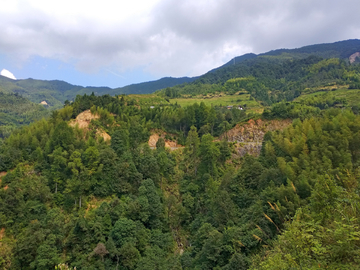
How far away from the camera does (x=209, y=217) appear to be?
2758 cm

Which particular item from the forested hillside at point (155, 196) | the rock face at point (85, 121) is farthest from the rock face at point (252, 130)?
the rock face at point (85, 121)

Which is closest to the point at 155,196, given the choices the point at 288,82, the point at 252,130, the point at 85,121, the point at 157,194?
the point at 157,194

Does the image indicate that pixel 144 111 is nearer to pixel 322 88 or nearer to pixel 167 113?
pixel 167 113

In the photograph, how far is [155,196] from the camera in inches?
1161

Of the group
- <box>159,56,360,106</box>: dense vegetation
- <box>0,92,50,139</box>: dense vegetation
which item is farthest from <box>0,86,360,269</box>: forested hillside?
<box>0,92,50,139</box>: dense vegetation

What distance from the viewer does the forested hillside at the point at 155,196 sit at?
2109 cm

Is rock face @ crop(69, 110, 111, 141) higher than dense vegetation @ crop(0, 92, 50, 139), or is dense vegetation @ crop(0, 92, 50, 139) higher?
dense vegetation @ crop(0, 92, 50, 139)

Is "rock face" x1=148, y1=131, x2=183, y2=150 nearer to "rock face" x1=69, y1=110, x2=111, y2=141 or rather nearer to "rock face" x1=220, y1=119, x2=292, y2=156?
"rock face" x1=69, y1=110, x2=111, y2=141

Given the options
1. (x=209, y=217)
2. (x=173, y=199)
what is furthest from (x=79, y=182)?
(x=209, y=217)

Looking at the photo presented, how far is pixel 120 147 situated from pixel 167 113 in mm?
17723

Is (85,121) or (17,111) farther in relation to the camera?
(17,111)

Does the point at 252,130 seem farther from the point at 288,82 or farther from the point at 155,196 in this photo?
the point at 288,82

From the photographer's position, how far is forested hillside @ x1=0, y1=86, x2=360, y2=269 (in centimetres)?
2109

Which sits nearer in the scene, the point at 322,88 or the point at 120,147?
the point at 120,147
